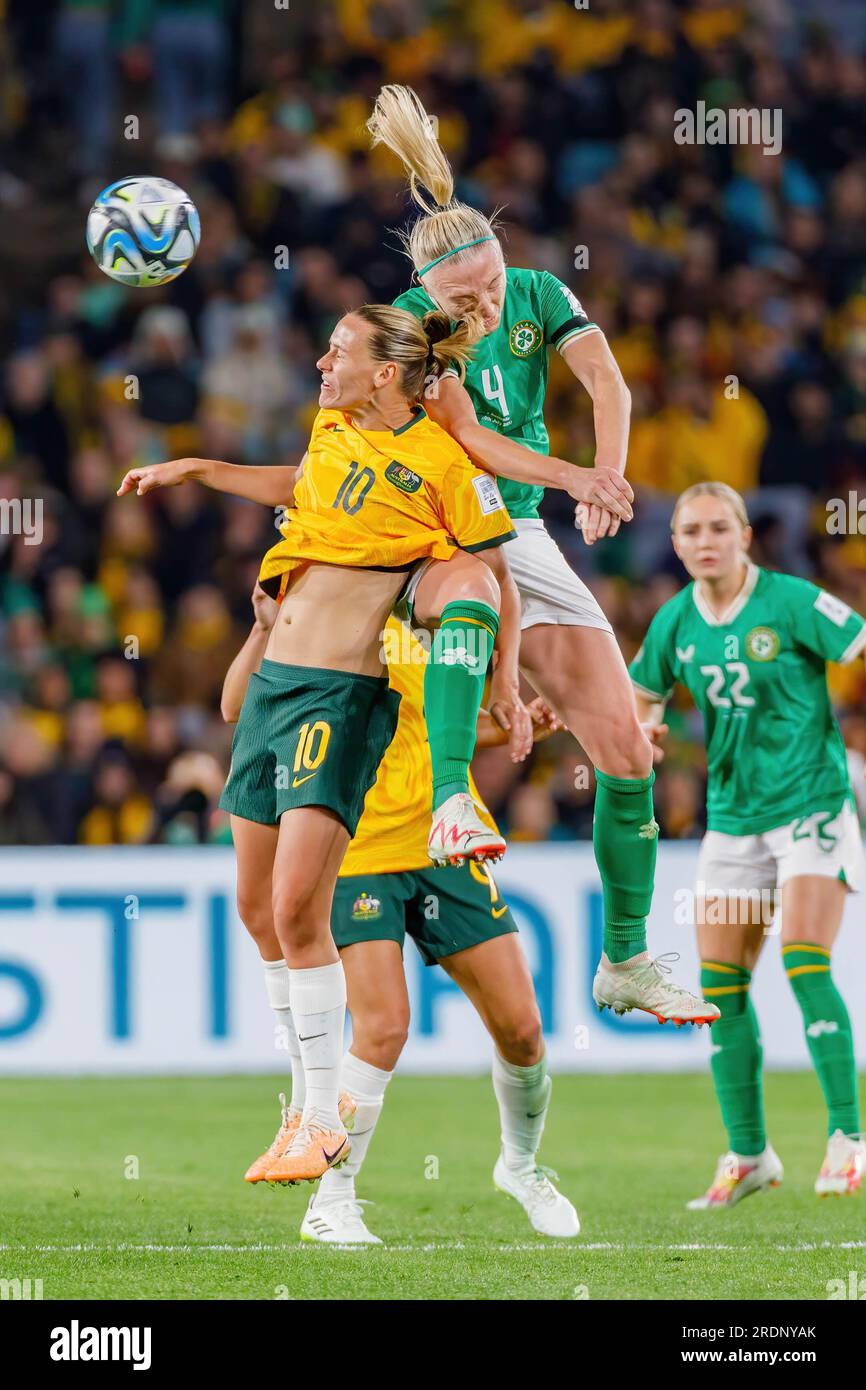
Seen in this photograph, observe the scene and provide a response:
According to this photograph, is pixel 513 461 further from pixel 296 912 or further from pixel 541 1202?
pixel 541 1202

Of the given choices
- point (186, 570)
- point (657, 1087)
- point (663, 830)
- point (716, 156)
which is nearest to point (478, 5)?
point (716, 156)

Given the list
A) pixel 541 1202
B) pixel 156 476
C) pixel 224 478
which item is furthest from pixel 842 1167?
pixel 156 476

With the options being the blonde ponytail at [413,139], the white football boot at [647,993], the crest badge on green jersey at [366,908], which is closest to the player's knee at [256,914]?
the crest badge on green jersey at [366,908]

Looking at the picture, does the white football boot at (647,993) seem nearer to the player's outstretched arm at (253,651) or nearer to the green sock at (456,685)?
the green sock at (456,685)

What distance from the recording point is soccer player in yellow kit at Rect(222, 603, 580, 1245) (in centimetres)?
561

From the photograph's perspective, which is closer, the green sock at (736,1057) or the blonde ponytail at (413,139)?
the blonde ponytail at (413,139)

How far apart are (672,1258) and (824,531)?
6.78 metres

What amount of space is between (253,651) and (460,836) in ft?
3.86

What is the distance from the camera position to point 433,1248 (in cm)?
539

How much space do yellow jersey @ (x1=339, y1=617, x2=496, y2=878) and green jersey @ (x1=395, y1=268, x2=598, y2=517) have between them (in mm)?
616

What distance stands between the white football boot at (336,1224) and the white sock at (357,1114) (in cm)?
2

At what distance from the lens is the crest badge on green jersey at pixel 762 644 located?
659cm

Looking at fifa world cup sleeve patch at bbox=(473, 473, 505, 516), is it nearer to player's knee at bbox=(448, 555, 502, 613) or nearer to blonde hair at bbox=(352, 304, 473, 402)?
player's knee at bbox=(448, 555, 502, 613)
